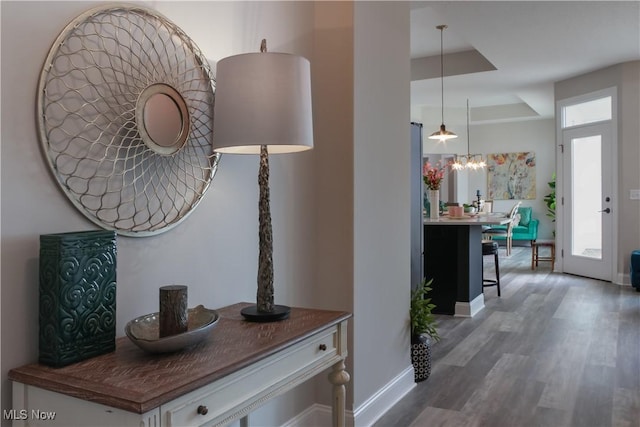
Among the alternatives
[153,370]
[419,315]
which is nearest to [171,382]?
[153,370]

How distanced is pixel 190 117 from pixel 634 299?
5.63 metres

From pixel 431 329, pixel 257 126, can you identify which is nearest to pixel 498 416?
pixel 431 329

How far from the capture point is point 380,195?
8.83ft

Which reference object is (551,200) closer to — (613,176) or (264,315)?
(613,176)

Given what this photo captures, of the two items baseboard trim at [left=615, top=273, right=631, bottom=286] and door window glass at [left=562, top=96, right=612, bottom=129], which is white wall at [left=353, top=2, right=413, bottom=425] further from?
door window glass at [left=562, top=96, right=612, bottom=129]

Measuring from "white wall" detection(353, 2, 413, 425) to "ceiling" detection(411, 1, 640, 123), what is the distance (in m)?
1.89

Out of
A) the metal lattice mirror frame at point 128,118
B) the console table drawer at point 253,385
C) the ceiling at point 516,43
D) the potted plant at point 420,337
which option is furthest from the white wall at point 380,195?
the ceiling at point 516,43

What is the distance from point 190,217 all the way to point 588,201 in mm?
6721

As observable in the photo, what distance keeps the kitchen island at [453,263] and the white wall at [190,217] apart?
9.08 feet

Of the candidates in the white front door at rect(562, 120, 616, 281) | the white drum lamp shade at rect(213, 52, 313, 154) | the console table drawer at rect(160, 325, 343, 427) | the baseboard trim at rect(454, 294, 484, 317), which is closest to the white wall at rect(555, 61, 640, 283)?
the white front door at rect(562, 120, 616, 281)

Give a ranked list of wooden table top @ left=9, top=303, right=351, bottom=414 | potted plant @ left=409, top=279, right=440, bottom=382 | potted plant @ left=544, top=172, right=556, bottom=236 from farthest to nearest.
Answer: potted plant @ left=544, top=172, right=556, bottom=236 → potted plant @ left=409, top=279, right=440, bottom=382 → wooden table top @ left=9, top=303, right=351, bottom=414

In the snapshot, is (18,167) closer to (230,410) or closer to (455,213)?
(230,410)

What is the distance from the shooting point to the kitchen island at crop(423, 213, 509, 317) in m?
4.87

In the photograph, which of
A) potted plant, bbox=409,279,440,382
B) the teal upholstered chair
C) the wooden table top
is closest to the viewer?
the wooden table top
